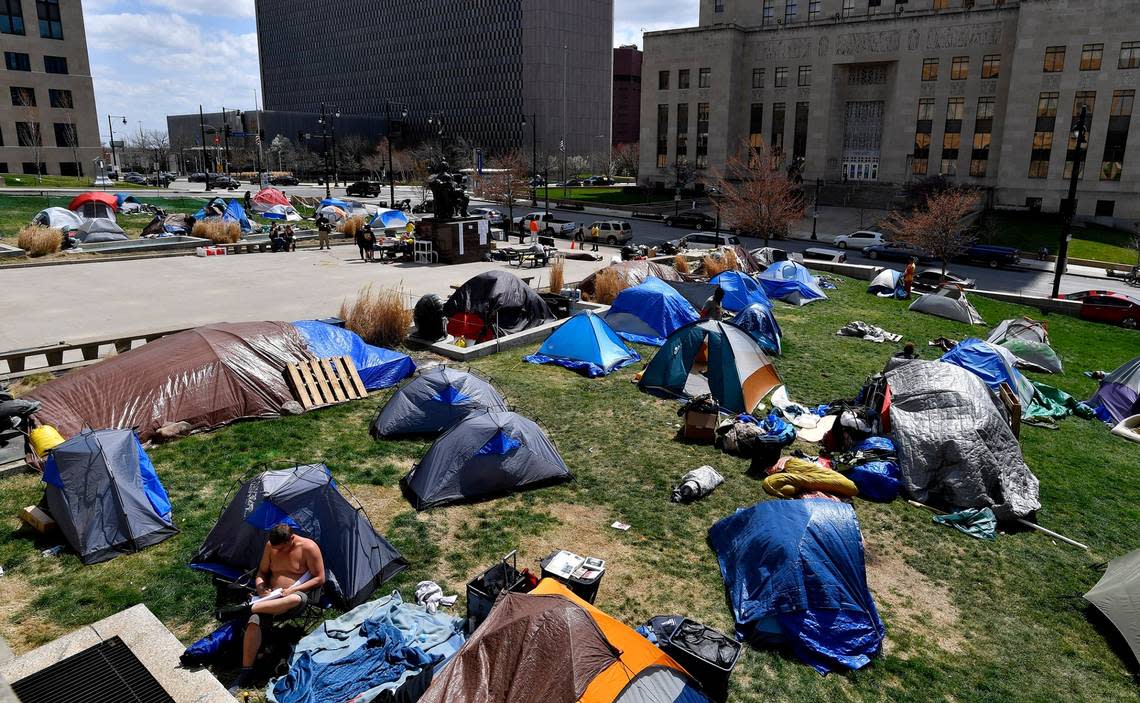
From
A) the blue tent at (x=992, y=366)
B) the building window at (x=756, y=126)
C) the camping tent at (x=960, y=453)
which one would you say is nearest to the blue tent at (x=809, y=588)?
the camping tent at (x=960, y=453)

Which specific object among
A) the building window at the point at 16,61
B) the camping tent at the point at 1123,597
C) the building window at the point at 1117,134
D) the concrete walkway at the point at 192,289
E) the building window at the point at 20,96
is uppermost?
the building window at the point at 16,61

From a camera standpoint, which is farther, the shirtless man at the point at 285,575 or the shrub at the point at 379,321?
the shrub at the point at 379,321

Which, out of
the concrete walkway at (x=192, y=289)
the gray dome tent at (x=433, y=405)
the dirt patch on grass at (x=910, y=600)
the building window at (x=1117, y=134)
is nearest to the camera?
the dirt patch on grass at (x=910, y=600)

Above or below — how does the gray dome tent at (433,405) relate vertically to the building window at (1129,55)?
below

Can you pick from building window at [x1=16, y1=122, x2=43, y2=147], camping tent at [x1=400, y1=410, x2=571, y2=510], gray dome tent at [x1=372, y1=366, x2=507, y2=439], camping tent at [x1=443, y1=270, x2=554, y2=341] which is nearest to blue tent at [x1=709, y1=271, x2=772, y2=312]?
camping tent at [x1=443, y1=270, x2=554, y2=341]

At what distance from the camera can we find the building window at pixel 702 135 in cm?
7344

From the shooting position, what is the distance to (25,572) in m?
8.06

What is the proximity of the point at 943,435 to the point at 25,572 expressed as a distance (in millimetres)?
12398

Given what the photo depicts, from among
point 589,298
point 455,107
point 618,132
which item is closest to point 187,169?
point 455,107

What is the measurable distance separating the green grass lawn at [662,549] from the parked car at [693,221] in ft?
134

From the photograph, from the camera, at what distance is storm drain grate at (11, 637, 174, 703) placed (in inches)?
242

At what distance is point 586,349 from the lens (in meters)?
16.8

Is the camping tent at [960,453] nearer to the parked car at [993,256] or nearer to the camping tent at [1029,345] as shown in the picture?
the camping tent at [1029,345]

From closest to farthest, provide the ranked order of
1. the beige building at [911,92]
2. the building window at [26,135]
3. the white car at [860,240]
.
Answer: the white car at [860,240], the beige building at [911,92], the building window at [26,135]
